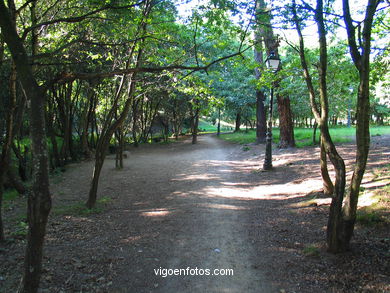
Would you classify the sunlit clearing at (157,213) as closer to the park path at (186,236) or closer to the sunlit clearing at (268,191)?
the park path at (186,236)

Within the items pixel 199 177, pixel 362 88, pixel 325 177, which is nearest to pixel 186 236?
pixel 325 177

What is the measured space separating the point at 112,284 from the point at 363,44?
4.96m

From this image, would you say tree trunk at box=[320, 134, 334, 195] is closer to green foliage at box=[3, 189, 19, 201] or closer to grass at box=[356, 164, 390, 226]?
grass at box=[356, 164, 390, 226]

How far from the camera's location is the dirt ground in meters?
3.95

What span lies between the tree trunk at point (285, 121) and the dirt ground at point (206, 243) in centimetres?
545

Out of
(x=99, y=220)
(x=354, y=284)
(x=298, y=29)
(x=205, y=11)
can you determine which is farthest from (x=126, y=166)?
(x=354, y=284)

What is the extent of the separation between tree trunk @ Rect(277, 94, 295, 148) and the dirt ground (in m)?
5.45

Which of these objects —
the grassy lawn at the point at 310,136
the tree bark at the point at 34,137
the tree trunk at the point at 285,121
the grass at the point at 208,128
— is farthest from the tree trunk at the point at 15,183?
the grass at the point at 208,128

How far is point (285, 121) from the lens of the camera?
15.4 m

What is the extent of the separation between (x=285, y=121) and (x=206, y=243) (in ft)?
37.9

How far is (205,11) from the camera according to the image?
609 cm

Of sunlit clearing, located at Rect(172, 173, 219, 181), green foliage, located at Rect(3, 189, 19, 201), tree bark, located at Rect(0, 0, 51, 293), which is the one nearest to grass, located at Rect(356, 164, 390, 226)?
tree bark, located at Rect(0, 0, 51, 293)

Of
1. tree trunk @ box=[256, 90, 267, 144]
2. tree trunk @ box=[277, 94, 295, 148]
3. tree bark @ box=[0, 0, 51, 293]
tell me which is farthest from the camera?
tree trunk @ box=[256, 90, 267, 144]

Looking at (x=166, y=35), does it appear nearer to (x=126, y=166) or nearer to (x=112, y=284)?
(x=112, y=284)
